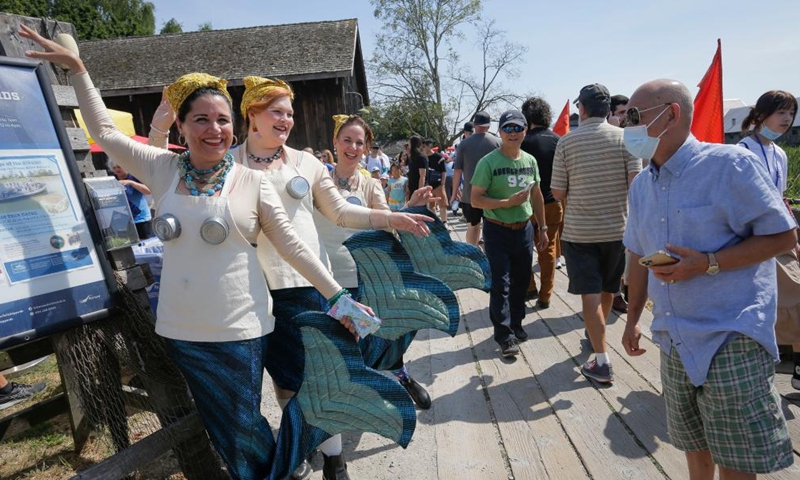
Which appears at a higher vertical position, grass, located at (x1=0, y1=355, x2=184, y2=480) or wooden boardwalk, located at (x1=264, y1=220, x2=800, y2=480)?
grass, located at (x1=0, y1=355, x2=184, y2=480)

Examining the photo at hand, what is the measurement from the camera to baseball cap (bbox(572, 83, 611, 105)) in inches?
137

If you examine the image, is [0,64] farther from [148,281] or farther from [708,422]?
[708,422]

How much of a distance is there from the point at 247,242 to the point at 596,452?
213 cm

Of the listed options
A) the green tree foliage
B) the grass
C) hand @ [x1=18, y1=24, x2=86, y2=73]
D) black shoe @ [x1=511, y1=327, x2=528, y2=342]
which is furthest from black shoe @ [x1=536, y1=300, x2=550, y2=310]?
the green tree foliage

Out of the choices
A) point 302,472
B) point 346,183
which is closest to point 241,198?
point 346,183

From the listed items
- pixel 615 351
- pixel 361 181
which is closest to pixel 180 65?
pixel 361 181

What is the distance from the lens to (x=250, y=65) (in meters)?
15.6

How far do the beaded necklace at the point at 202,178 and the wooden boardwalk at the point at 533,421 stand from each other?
5.45 feet

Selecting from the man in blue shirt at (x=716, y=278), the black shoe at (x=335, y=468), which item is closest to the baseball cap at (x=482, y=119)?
the man in blue shirt at (x=716, y=278)

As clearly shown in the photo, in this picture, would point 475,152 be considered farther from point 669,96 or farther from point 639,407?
point 669,96

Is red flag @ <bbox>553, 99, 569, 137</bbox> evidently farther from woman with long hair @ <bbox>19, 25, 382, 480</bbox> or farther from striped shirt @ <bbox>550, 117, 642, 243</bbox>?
woman with long hair @ <bbox>19, 25, 382, 480</bbox>

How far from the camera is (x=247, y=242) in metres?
1.94

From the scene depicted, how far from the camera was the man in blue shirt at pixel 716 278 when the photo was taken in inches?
64.7

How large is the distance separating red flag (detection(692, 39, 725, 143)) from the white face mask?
10.7ft
